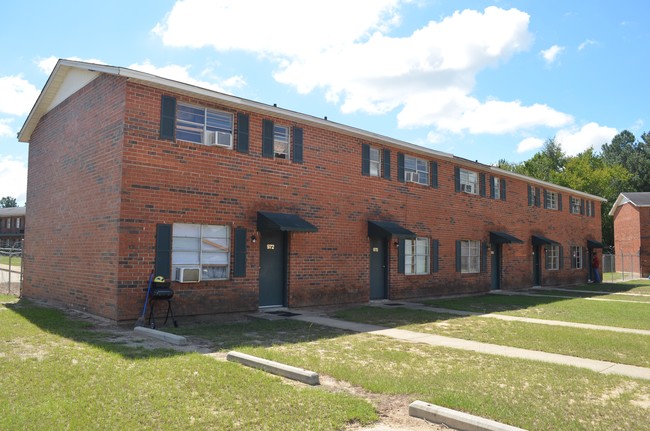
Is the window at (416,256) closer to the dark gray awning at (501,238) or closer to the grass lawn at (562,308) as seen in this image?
the grass lawn at (562,308)

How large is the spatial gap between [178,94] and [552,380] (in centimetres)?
972

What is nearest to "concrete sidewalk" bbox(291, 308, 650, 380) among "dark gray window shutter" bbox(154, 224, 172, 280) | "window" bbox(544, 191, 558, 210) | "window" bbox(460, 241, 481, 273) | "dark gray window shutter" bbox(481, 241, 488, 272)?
"dark gray window shutter" bbox(154, 224, 172, 280)

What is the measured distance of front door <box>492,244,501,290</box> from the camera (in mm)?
22438

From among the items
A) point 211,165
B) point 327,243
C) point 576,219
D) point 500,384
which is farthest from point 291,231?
point 576,219

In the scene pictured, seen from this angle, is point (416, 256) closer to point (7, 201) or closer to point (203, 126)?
point (203, 126)

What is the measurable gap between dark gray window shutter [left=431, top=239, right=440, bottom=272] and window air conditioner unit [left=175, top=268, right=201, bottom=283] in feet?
32.9

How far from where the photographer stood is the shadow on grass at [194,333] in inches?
316

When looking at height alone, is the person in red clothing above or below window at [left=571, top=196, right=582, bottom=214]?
below

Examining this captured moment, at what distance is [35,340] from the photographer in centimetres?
844

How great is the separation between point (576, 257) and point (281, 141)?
23632mm

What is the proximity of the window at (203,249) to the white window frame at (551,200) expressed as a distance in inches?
821

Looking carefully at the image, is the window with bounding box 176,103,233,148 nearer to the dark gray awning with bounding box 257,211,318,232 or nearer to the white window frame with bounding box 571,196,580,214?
the dark gray awning with bounding box 257,211,318,232

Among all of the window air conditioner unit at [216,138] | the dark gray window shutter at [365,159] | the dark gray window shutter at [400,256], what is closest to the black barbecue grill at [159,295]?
the window air conditioner unit at [216,138]

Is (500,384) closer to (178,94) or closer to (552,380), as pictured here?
→ (552,380)
